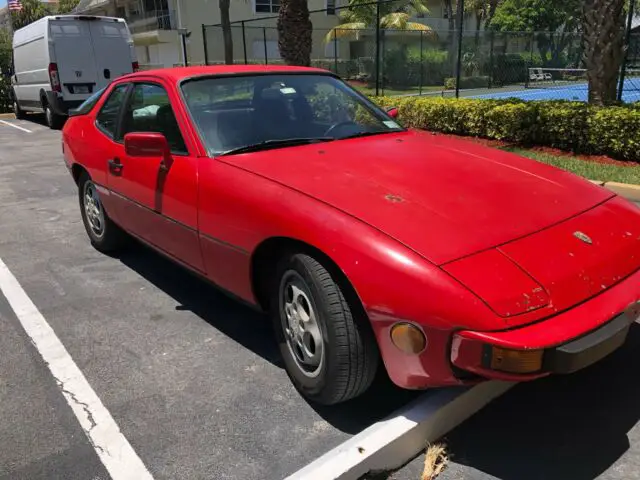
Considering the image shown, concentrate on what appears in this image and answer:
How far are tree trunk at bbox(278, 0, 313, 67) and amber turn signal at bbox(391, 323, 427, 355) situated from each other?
10.5 metres

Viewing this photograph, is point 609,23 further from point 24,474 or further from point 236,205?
point 24,474

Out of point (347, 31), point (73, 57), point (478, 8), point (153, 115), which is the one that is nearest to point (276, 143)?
point (153, 115)

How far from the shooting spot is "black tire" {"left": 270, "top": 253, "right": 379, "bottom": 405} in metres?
2.36

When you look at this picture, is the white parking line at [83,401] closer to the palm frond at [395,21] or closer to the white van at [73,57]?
the white van at [73,57]

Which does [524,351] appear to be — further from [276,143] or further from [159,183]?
[159,183]

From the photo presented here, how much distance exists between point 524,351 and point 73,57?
14761mm

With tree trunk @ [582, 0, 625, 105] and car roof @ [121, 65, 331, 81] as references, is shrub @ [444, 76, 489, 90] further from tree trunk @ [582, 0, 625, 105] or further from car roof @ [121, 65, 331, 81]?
car roof @ [121, 65, 331, 81]

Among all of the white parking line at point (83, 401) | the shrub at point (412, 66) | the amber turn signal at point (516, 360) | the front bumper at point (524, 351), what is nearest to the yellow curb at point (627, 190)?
the front bumper at point (524, 351)

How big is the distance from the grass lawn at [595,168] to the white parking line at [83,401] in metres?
5.70

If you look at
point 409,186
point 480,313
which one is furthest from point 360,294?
point 409,186

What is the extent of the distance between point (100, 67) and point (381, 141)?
1298 centimetres

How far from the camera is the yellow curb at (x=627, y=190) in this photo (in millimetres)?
5766

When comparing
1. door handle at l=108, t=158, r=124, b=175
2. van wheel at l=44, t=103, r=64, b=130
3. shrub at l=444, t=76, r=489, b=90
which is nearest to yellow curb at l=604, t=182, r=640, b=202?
door handle at l=108, t=158, r=124, b=175

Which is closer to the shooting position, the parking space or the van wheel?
the parking space
